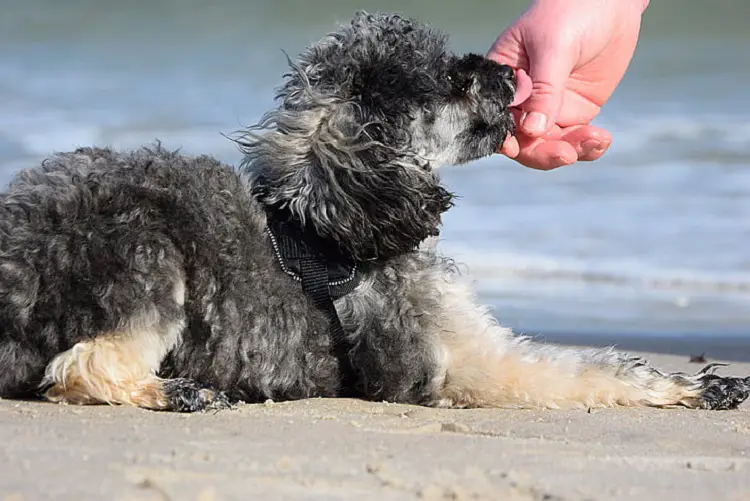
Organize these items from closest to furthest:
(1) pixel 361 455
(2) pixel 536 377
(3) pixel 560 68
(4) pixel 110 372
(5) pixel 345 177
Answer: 1. (1) pixel 361 455
2. (4) pixel 110 372
3. (5) pixel 345 177
4. (2) pixel 536 377
5. (3) pixel 560 68

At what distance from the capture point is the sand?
3289mm

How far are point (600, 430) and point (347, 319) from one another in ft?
4.09

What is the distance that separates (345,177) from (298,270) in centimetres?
46

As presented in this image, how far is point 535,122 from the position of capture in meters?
5.97

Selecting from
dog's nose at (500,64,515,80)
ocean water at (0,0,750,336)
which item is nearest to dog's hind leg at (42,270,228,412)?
dog's nose at (500,64,515,80)

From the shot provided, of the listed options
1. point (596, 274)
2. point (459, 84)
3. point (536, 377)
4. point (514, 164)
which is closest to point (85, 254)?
point (459, 84)

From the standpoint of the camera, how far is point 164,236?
5.03 metres

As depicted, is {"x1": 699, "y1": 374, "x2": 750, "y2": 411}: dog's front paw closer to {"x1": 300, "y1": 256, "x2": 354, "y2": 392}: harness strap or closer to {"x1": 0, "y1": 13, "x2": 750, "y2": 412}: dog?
{"x1": 0, "y1": 13, "x2": 750, "y2": 412}: dog

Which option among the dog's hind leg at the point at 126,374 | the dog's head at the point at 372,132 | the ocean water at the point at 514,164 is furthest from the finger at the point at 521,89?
the dog's hind leg at the point at 126,374

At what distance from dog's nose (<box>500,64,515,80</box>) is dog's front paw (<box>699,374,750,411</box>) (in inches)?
66.4

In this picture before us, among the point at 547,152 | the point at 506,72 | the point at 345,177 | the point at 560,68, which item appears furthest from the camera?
the point at 547,152

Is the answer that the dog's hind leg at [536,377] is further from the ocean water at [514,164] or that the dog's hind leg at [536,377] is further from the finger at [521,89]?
the ocean water at [514,164]

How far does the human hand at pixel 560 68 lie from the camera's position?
603 cm

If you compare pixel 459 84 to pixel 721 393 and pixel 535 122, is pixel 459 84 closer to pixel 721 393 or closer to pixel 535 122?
pixel 535 122
